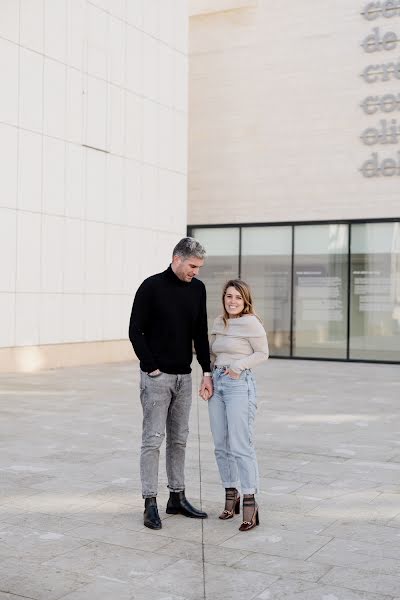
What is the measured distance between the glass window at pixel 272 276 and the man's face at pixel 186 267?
16.5 m

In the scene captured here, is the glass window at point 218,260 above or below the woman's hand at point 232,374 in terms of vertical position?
above

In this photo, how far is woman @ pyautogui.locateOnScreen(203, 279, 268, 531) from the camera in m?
5.64

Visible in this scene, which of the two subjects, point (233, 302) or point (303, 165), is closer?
point (233, 302)

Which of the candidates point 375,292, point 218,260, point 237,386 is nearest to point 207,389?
point 237,386

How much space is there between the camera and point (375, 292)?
21.1 metres

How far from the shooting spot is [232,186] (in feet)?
75.2

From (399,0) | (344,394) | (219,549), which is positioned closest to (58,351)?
(344,394)

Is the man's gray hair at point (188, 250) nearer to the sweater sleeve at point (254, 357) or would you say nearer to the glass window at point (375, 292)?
the sweater sleeve at point (254, 357)

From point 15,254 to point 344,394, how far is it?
295 inches

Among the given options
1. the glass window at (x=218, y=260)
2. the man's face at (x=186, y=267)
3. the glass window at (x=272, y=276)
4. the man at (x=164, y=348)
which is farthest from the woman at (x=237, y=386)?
the glass window at (x=218, y=260)

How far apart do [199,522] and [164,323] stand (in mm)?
1436

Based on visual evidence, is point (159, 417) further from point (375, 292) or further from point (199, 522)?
point (375, 292)

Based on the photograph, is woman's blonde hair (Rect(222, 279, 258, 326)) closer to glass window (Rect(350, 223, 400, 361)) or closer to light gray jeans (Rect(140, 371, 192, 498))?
light gray jeans (Rect(140, 371, 192, 498))

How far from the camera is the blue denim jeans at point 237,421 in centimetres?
566
